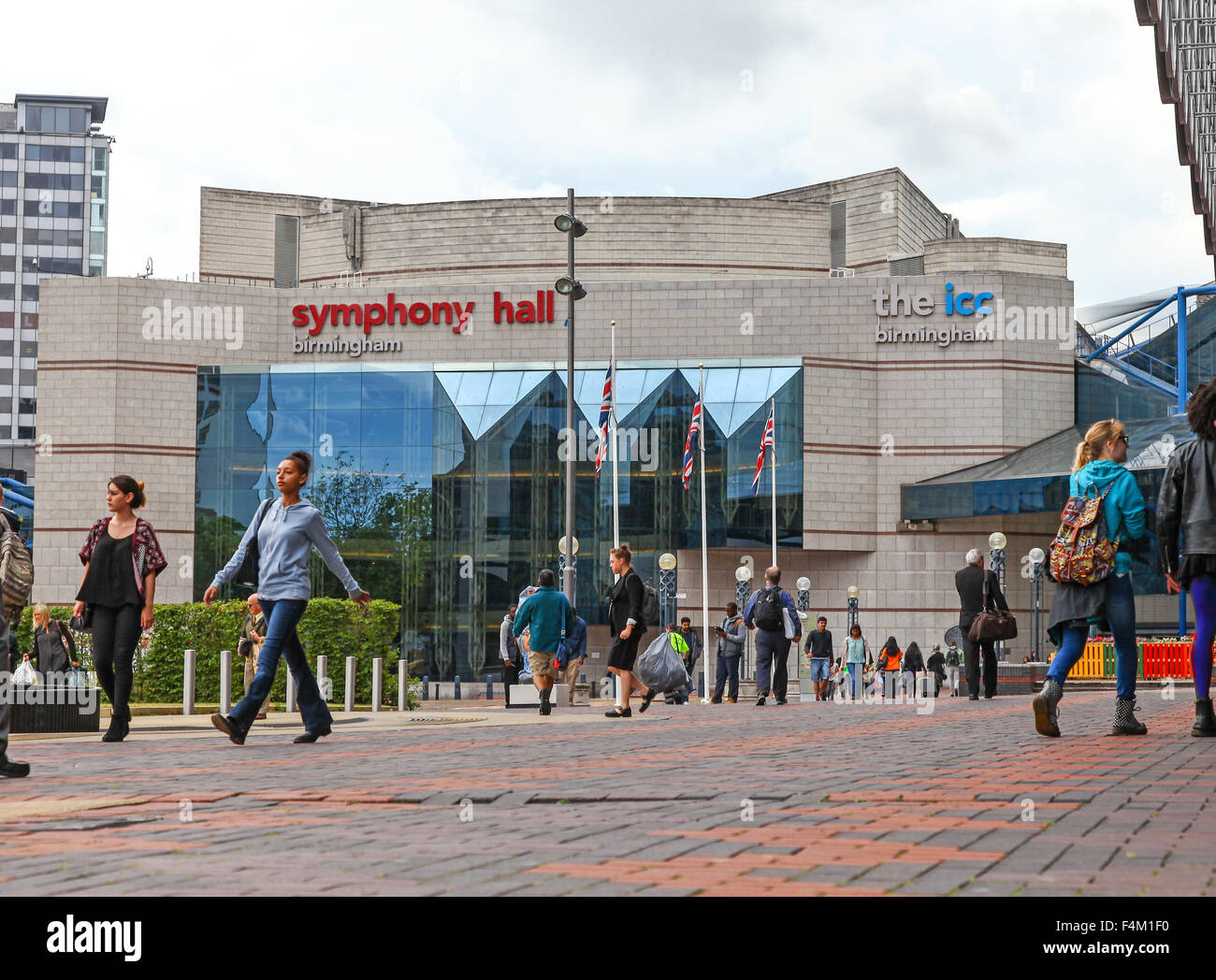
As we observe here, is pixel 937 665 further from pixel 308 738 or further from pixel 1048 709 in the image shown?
pixel 308 738

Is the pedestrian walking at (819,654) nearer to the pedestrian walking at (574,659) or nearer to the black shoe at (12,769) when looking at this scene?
the pedestrian walking at (574,659)

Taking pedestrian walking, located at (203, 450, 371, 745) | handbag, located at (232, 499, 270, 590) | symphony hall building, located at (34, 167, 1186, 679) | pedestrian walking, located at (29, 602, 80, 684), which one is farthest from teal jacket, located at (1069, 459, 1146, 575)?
symphony hall building, located at (34, 167, 1186, 679)

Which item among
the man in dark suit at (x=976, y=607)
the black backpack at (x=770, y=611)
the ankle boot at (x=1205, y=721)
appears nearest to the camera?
the ankle boot at (x=1205, y=721)

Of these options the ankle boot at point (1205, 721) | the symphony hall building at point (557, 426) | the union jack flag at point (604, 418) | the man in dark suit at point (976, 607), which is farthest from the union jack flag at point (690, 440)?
the ankle boot at point (1205, 721)

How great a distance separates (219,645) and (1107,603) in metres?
14.8

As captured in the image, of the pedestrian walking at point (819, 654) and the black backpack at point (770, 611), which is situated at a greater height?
the black backpack at point (770, 611)

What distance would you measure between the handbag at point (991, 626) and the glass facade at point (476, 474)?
28.1 metres

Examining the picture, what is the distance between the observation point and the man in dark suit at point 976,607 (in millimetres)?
18234

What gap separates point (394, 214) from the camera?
59.5 meters

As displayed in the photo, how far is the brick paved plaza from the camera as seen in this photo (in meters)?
3.79

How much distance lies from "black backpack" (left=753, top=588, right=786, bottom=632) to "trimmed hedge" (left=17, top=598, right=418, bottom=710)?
5.21 metres
